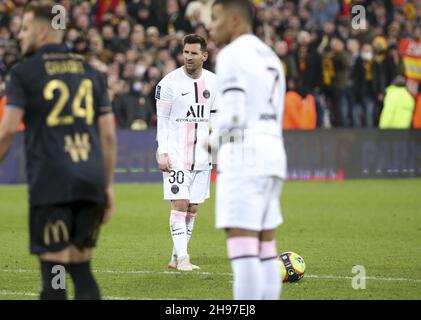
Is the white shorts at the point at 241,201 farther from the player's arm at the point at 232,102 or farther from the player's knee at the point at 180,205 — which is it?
the player's knee at the point at 180,205

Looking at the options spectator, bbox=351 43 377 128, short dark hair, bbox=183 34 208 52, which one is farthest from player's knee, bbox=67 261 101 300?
spectator, bbox=351 43 377 128

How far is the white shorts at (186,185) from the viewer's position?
12.1 meters

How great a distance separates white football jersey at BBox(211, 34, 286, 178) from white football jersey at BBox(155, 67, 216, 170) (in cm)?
474

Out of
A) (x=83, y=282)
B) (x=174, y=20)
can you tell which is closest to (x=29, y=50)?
(x=83, y=282)

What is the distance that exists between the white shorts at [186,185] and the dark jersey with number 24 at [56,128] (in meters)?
4.92

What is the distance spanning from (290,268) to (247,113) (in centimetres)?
382

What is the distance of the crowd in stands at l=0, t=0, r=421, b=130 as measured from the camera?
2591cm

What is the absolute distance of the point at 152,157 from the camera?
24391mm

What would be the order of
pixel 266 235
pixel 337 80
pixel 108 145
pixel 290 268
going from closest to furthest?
pixel 108 145
pixel 266 235
pixel 290 268
pixel 337 80

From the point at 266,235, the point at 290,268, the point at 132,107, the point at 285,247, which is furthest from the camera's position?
the point at 132,107

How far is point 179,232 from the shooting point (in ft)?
39.5

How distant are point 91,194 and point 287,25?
2359 cm

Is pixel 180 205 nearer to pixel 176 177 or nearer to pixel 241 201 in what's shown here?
pixel 176 177

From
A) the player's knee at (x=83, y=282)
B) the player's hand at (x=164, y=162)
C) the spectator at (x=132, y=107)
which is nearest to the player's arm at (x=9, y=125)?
the player's knee at (x=83, y=282)
